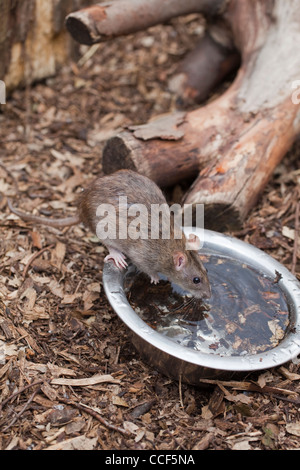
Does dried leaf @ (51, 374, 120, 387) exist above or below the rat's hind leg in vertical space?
below

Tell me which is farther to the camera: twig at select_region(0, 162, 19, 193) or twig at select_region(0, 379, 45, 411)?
twig at select_region(0, 162, 19, 193)

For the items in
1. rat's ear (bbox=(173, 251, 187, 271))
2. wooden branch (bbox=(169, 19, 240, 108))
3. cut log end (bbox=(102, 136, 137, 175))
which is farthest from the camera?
wooden branch (bbox=(169, 19, 240, 108))

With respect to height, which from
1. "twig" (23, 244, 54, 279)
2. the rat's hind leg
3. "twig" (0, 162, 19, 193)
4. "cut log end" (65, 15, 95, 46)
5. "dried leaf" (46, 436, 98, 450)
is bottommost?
"dried leaf" (46, 436, 98, 450)

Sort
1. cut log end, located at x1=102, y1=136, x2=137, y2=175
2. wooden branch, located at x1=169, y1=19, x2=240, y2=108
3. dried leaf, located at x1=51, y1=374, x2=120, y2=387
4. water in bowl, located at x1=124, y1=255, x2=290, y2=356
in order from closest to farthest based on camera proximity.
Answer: dried leaf, located at x1=51, y1=374, x2=120, y2=387 < water in bowl, located at x1=124, y1=255, x2=290, y2=356 < cut log end, located at x1=102, y1=136, x2=137, y2=175 < wooden branch, located at x1=169, y1=19, x2=240, y2=108

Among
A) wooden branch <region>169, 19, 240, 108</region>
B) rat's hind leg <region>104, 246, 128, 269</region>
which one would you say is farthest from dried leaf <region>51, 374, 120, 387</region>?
wooden branch <region>169, 19, 240, 108</region>

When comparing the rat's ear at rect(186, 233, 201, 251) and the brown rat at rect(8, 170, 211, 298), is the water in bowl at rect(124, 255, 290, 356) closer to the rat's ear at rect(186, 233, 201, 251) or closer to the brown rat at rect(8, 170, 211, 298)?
the brown rat at rect(8, 170, 211, 298)

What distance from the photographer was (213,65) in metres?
7.68

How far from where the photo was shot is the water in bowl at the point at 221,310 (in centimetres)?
454

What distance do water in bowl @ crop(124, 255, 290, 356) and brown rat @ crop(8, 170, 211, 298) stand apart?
0.15 metres

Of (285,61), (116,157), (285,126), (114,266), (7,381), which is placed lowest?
(7,381)

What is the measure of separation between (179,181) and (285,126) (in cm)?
133

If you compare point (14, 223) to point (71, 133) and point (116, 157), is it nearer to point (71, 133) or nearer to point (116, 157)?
point (116, 157)

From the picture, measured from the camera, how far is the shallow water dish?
4020 millimetres
